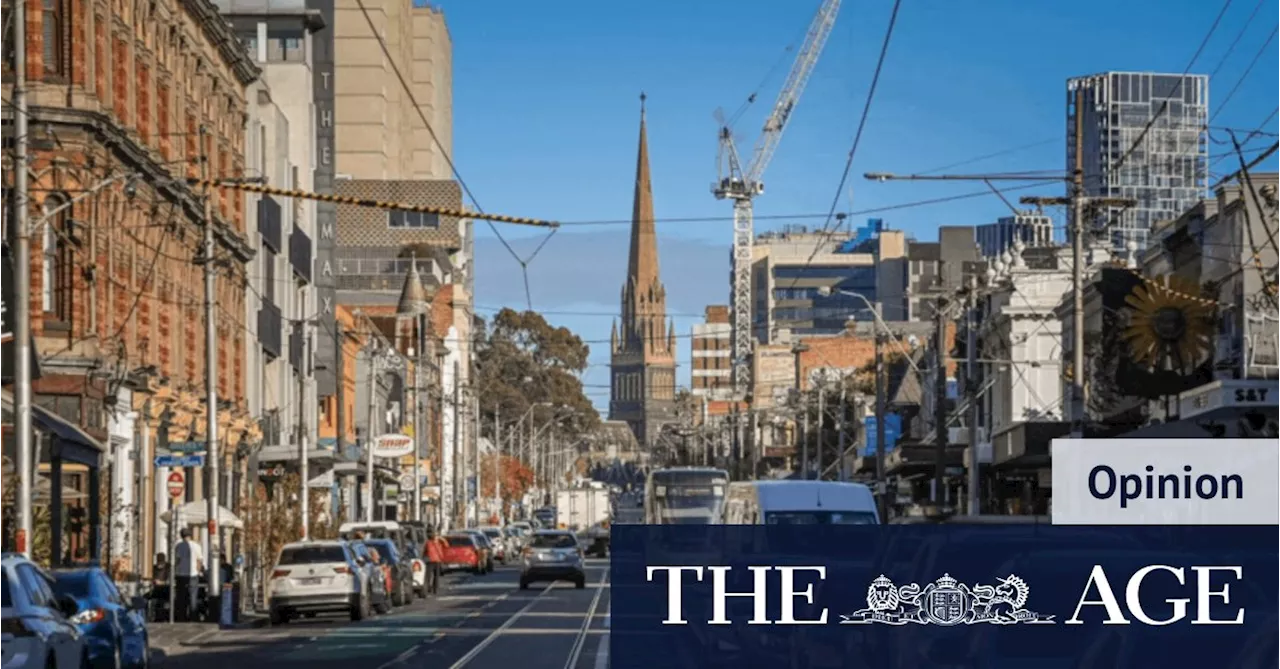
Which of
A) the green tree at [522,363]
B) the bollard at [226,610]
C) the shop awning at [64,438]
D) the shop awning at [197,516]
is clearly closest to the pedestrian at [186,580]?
the bollard at [226,610]

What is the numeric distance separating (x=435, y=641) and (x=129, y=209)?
71.9 ft

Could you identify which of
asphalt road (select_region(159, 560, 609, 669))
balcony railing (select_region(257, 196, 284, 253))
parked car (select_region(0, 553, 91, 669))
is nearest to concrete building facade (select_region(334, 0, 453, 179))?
balcony railing (select_region(257, 196, 284, 253))

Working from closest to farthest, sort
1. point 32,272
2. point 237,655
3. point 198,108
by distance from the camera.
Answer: point 237,655
point 32,272
point 198,108

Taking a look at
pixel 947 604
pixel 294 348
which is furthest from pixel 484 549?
pixel 947 604

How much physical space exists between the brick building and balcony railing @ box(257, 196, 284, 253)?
381 centimetres

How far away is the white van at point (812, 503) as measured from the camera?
31.3 meters

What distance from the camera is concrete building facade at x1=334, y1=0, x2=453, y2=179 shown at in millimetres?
154750

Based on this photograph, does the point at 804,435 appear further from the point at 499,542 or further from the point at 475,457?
the point at 475,457

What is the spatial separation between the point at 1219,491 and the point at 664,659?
320 centimetres

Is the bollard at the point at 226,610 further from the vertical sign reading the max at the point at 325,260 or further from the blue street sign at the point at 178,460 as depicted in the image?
the vertical sign reading the max at the point at 325,260

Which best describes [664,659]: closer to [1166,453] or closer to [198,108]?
[1166,453]

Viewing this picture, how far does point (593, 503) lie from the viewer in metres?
160

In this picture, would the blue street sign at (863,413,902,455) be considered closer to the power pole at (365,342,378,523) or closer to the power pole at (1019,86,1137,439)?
the power pole at (365,342,378,523)

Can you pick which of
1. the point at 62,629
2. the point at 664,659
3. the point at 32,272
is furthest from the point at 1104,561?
the point at 32,272
